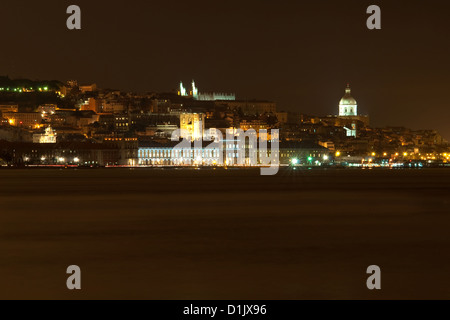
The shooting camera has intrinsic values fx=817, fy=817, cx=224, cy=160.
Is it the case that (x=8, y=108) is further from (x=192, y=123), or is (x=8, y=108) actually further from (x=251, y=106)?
(x=251, y=106)

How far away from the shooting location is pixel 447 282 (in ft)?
36.8

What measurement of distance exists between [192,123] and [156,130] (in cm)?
508

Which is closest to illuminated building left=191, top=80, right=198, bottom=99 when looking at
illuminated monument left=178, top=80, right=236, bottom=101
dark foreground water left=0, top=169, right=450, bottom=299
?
illuminated monument left=178, top=80, right=236, bottom=101


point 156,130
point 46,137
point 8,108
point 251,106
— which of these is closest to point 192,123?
point 156,130

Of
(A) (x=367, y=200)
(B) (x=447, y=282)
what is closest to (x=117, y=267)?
(B) (x=447, y=282)

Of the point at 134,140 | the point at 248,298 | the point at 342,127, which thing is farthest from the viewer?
the point at 342,127

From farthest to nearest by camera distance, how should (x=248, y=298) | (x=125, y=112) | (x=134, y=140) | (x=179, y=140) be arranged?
(x=125, y=112), (x=179, y=140), (x=134, y=140), (x=248, y=298)

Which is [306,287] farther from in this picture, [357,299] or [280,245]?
[280,245]

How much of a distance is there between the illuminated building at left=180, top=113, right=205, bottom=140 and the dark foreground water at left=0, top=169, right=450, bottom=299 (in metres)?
82.3

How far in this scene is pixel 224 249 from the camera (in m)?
14.7

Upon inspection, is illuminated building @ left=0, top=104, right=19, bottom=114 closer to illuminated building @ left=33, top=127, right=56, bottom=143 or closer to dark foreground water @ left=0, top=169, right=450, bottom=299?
illuminated building @ left=33, top=127, right=56, bottom=143

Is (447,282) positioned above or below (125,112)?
below

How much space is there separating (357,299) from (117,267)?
4046 millimetres

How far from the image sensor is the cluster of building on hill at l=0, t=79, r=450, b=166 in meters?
94.8
